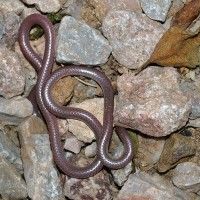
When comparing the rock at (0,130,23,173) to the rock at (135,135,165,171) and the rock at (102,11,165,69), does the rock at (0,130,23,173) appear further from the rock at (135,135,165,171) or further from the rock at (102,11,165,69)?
the rock at (102,11,165,69)

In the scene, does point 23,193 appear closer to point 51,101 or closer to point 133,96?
point 51,101

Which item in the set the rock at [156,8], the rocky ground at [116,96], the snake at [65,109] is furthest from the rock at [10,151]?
the rock at [156,8]

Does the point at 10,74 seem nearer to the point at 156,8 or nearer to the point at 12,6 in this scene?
the point at 12,6

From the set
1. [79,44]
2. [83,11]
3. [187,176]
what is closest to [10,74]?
[79,44]

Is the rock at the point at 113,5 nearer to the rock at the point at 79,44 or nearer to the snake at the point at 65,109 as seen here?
the rock at the point at 79,44

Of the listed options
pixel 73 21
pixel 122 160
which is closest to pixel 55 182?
pixel 122 160

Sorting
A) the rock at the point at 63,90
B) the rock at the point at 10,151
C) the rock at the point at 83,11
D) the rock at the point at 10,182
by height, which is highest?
the rock at the point at 83,11

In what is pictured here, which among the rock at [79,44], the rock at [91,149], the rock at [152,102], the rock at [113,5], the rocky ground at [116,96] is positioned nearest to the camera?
the rock at [152,102]
